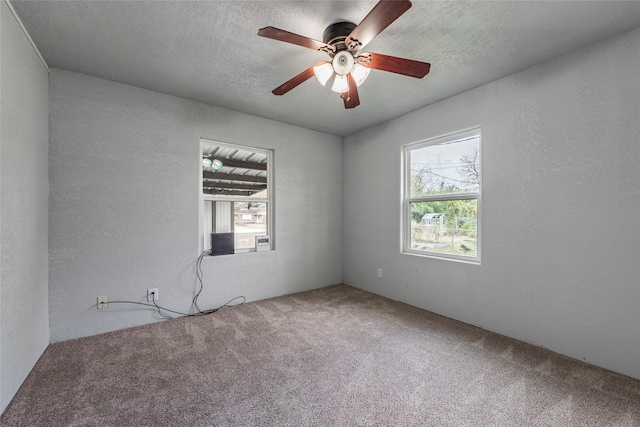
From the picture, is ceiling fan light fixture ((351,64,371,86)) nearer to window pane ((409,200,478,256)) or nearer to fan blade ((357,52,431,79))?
fan blade ((357,52,431,79))

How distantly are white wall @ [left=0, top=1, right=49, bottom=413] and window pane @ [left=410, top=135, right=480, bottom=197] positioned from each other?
11.8 feet

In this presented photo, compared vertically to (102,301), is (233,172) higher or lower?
higher

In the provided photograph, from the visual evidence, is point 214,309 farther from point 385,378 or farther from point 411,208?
point 411,208

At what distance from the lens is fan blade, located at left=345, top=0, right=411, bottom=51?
1.25 meters

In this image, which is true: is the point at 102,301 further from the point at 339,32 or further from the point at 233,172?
the point at 339,32

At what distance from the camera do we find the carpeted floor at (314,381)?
153 centimetres

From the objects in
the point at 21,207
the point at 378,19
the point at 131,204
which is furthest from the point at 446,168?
the point at 21,207

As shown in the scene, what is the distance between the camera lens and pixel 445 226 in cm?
310

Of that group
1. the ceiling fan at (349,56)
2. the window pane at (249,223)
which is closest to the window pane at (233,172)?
the window pane at (249,223)

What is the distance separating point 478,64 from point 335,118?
67.0 inches

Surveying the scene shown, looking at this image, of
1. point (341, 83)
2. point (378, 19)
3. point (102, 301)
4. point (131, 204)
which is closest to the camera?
point (378, 19)

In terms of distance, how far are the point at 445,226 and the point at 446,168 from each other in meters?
0.67

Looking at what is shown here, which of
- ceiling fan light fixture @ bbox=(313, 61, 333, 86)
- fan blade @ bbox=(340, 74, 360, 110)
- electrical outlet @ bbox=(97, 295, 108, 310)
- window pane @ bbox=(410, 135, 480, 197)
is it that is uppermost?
ceiling fan light fixture @ bbox=(313, 61, 333, 86)

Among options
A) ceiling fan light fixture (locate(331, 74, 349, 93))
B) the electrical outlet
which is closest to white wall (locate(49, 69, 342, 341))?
the electrical outlet
